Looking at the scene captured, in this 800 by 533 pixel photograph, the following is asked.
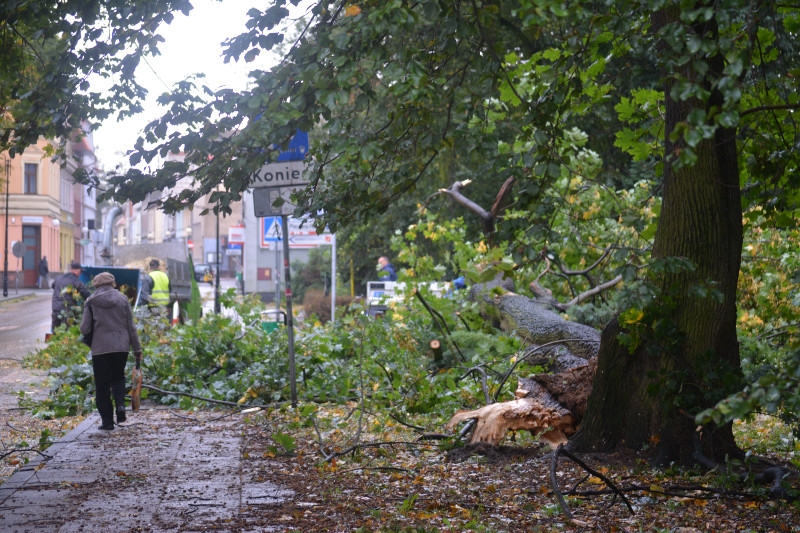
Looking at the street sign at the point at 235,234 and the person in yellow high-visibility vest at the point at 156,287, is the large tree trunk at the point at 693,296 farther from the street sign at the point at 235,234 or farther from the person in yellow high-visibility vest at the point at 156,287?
the street sign at the point at 235,234

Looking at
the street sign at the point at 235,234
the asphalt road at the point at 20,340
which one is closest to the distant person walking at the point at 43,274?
the asphalt road at the point at 20,340

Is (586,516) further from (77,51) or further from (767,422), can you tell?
(77,51)

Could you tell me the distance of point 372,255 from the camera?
3416cm

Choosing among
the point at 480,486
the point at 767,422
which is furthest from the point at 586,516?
the point at 767,422

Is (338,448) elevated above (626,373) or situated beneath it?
situated beneath

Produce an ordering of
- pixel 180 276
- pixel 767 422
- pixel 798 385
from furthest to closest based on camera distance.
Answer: pixel 180 276, pixel 767 422, pixel 798 385

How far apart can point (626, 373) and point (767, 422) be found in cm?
297

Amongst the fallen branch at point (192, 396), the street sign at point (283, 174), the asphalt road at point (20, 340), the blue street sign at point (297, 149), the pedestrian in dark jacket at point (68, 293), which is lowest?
the asphalt road at point (20, 340)

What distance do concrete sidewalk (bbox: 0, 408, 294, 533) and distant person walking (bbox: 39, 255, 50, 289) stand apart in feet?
152

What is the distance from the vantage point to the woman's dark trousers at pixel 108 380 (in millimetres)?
10250

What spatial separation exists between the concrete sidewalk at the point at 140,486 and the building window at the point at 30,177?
2216 inches

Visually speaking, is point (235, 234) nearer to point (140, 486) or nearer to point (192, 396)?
point (192, 396)

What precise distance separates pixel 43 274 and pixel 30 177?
36.4 feet

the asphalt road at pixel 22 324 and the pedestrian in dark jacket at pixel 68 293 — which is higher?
the pedestrian in dark jacket at pixel 68 293
